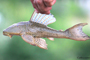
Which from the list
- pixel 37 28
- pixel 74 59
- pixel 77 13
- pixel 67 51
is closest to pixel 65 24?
pixel 77 13

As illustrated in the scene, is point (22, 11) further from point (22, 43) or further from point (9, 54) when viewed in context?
point (9, 54)

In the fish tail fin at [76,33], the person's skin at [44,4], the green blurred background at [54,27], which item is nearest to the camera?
the person's skin at [44,4]

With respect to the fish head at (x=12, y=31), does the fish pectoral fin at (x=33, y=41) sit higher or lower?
lower

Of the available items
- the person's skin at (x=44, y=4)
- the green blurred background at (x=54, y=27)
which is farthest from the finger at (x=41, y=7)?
the green blurred background at (x=54, y=27)

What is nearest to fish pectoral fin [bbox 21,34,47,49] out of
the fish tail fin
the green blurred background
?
the fish tail fin

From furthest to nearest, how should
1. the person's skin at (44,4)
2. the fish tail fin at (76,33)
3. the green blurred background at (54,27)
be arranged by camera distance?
the green blurred background at (54,27), the fish tail fin at (76,33), the person's skin at (44,4)

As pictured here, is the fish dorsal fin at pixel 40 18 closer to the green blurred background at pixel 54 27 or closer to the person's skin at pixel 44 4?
the person's skin at pixel 44 4

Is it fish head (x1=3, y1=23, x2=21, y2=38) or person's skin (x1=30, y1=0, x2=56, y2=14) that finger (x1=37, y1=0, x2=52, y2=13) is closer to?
person's skin (x1=30, y1=0, x2=56, y2=14)

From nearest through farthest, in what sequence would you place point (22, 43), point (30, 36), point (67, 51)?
point (30, 36) → point (22, 43) → point (67, 51)
